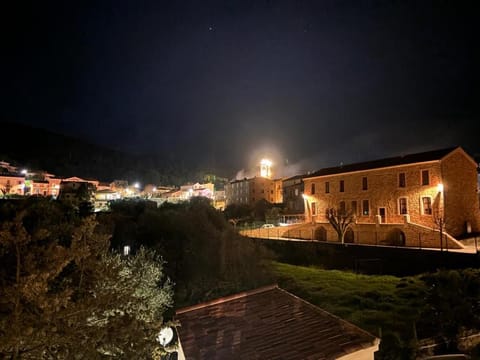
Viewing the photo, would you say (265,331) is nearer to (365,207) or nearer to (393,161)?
(365,207)

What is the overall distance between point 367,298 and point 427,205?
49.2 ft

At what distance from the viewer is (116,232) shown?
17094mm

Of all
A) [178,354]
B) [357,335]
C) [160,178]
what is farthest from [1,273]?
[160,178]

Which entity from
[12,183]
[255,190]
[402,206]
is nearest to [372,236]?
[402,206]

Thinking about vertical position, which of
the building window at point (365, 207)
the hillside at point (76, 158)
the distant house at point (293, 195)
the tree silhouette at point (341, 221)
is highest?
the hillside at point (76, 158)

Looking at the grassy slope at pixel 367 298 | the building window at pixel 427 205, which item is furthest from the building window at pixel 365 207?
the grassy slope at pixel 367 298

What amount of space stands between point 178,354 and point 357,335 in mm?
3994

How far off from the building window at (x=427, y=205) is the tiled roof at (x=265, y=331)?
63.5 feet

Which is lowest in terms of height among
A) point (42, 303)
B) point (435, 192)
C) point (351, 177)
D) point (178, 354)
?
point (178, 354)

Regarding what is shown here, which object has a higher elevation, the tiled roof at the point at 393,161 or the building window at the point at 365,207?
the tiled roof at the point at 393,161

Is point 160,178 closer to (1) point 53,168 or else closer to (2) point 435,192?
(1) point 53,168

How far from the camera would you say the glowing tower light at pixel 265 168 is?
5859 centimetres

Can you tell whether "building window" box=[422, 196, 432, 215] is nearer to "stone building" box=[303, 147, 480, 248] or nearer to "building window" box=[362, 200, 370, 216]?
"stone building" box=[303, 147, 480, 248]

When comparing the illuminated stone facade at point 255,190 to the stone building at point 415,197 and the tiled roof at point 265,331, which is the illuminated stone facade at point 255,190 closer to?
the stone building at point 415,197
